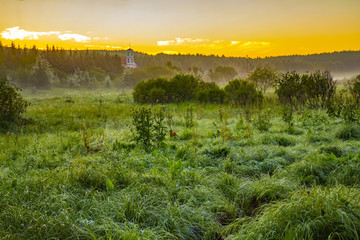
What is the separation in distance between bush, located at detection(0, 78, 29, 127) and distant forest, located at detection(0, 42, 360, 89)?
112 ft

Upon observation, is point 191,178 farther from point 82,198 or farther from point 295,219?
point 295,219

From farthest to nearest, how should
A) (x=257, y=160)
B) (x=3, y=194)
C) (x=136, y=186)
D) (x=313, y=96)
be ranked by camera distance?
(x=313, y=96) → (x=257, y=160) → (x=136, y=186) → (x=3, y=194)

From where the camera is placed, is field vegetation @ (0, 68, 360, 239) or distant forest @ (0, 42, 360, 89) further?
distant forest @ (0, 42, 360, 89)

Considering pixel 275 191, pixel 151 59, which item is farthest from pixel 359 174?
pixel 151 59

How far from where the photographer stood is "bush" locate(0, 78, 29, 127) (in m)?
11.9

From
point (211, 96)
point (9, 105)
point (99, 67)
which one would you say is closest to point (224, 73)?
point (99, 67)

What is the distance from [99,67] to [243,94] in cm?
10640

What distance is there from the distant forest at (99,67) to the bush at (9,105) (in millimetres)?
34047

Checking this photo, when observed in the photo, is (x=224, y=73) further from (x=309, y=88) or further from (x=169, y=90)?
(x=309, y=88)

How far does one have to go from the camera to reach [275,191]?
4191mm

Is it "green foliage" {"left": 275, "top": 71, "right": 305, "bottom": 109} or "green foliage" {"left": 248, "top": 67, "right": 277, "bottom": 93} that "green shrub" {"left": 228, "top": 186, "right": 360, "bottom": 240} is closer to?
"green foliage" {"left": 275, "top": 71, "right": 305, "bottom": 109}

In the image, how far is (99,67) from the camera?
4646 inches

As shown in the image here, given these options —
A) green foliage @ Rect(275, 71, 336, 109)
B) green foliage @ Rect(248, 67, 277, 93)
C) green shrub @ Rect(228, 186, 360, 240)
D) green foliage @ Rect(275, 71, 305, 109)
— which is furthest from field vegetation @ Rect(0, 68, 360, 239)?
green foliage @ Rect(248, 67, 277, 93)

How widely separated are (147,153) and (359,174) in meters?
4.53
